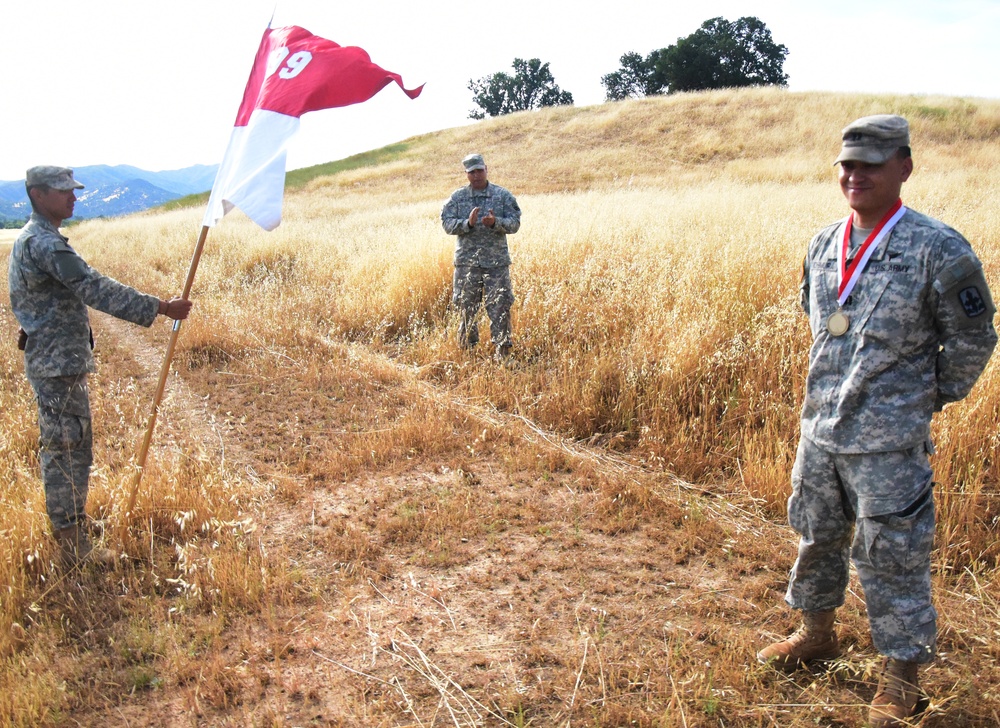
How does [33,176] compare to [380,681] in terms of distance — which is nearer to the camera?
[380,681]

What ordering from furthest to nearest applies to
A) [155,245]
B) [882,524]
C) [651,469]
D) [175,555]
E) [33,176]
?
[155,245] < [651,469] < [175,555] < [33,176] < [882,524]

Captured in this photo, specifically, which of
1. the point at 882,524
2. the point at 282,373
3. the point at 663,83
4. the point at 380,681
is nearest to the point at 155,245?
the point at 282,373

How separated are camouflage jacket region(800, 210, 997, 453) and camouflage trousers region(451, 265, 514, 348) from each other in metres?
4.28

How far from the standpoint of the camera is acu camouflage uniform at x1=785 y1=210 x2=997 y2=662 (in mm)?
2068

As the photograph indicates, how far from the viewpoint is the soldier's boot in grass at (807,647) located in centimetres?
251

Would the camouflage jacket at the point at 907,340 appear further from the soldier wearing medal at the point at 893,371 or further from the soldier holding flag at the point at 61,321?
the soldier holding flag at the point at 61,321

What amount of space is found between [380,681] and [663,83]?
6068 cm

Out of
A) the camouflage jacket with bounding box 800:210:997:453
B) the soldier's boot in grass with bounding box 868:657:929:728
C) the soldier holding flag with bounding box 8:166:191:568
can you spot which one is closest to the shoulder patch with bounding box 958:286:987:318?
the camouflage jacket with bounding box 800:210:997:453

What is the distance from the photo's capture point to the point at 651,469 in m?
4.30

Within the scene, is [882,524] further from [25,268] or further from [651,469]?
[25,268]

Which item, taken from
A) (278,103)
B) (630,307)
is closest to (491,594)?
(278,103)

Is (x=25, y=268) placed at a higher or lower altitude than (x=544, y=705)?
higher

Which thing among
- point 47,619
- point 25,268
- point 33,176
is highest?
point 33,176

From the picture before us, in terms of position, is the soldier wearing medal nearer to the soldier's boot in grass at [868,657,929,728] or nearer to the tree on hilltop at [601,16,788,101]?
the soldier's boot in grass at [868,657,929,728]
